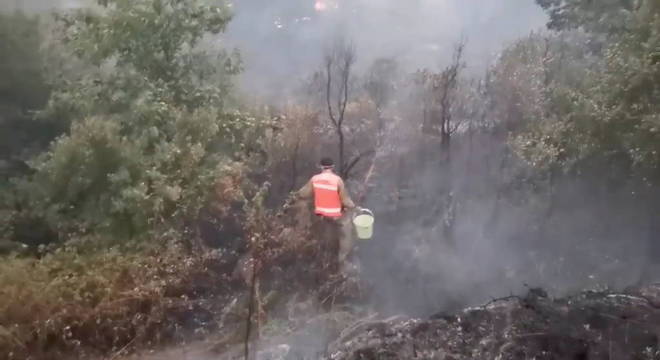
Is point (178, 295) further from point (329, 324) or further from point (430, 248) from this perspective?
point (430, 248)

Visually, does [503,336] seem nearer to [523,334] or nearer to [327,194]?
[523,334]

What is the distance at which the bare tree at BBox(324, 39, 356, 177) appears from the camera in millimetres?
10859

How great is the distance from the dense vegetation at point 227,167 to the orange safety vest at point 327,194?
944mm

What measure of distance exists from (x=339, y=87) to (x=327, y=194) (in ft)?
14.0

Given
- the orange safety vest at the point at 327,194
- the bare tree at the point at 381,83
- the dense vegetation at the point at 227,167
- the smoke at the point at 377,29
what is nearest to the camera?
the dense vegetation at the point at 227,167

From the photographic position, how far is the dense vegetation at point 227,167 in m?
7.50

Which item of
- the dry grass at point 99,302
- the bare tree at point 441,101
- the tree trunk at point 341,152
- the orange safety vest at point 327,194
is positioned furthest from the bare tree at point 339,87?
the dry grass at point 99,302

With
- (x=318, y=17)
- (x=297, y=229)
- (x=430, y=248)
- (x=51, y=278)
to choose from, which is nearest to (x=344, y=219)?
(x=297, y=229)

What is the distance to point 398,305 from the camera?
8062mm

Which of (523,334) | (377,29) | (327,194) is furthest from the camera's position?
(377,29)

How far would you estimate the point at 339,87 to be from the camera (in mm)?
11438

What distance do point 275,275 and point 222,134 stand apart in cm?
219

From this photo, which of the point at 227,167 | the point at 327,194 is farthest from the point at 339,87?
the point at 327,194

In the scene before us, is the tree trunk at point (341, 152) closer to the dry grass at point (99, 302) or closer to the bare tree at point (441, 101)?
the bare tree at point (441, 101)
